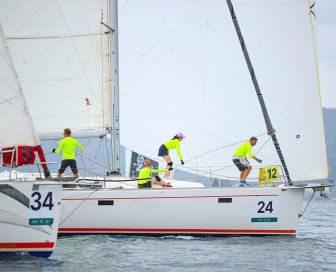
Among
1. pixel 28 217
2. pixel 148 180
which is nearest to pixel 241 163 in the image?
pixel 148 180

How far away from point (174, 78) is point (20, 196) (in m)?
6.77

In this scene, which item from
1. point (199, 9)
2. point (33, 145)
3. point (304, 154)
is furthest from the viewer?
point (199, 9)

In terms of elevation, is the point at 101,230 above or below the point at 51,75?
below

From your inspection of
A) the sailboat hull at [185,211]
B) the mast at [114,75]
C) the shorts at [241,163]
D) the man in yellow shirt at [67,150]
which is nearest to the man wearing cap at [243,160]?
the shorts at [241,163]

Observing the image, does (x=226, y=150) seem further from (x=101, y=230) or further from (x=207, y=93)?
(x=101, y=230)

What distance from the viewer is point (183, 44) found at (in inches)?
637

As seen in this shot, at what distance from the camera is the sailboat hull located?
13.6 meters

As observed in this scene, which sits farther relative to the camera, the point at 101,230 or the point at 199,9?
the point at 199,9

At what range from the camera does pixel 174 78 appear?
16109mm

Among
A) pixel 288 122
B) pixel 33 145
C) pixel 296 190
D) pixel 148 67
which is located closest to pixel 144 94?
pixel 148 67

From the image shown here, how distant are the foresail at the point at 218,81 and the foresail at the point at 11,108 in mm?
6063

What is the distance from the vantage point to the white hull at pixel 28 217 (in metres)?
10.2

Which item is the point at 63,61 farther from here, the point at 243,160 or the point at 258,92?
the point at 243,160

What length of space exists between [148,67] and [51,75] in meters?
2.48
